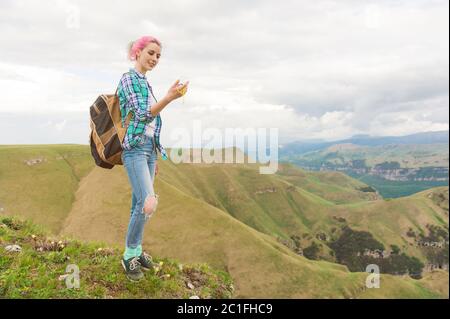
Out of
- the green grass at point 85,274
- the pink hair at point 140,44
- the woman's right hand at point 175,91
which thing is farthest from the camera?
the green grass at point 85,274

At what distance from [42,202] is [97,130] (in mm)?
148286

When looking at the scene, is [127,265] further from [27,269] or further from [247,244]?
[247,244]

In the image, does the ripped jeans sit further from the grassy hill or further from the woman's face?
the grassy hill

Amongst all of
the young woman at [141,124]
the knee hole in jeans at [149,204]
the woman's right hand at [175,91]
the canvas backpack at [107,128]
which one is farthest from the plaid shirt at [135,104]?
the knee hole in jeans at [149,204]

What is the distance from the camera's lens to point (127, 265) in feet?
29.1

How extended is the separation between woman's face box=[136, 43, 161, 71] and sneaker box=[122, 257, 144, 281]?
450 cm

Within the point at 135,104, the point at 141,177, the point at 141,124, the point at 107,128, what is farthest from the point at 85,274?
the point at 135,104

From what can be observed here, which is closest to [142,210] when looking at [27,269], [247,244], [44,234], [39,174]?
[27,269]

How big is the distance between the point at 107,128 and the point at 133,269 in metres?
3.40

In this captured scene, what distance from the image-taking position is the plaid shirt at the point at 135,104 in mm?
7594

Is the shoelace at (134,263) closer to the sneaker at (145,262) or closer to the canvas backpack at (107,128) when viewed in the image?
the sneaker at (145,262)

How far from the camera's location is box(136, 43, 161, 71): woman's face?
800 centimetres

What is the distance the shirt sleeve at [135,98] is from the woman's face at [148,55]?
463mm

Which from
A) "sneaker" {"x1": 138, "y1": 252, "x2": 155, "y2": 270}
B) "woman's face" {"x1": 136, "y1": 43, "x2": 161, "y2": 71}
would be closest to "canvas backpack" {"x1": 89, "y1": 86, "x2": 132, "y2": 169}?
"woman's face" {"x1": 136, "y1": 43, "x2": 161, "y2": 71}
